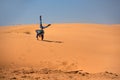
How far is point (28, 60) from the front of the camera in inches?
522

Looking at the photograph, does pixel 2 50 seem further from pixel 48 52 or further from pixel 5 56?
pixel 48 52

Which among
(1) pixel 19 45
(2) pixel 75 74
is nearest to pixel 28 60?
(1) pixel 19 45

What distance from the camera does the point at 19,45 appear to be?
1550 centimetres

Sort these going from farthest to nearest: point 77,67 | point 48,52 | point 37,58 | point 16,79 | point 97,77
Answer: point 48,52, point 37,58, point 77,67, point 97,77, point 16,79

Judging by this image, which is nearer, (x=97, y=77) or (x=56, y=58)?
(x=97, y=77)

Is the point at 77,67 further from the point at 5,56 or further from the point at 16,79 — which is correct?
the point at 16,79

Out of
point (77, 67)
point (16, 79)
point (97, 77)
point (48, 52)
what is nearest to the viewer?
point (16, 79)

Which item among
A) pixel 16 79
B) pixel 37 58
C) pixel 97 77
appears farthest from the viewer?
pixel 37 58

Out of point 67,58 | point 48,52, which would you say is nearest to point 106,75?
point 67,58

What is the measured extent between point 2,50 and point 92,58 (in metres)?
4.26

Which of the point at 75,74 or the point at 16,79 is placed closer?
the point at 16,79

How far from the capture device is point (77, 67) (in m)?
12.8

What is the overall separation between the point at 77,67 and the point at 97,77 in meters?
2.94

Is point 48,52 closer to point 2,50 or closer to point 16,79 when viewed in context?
point 2,50
